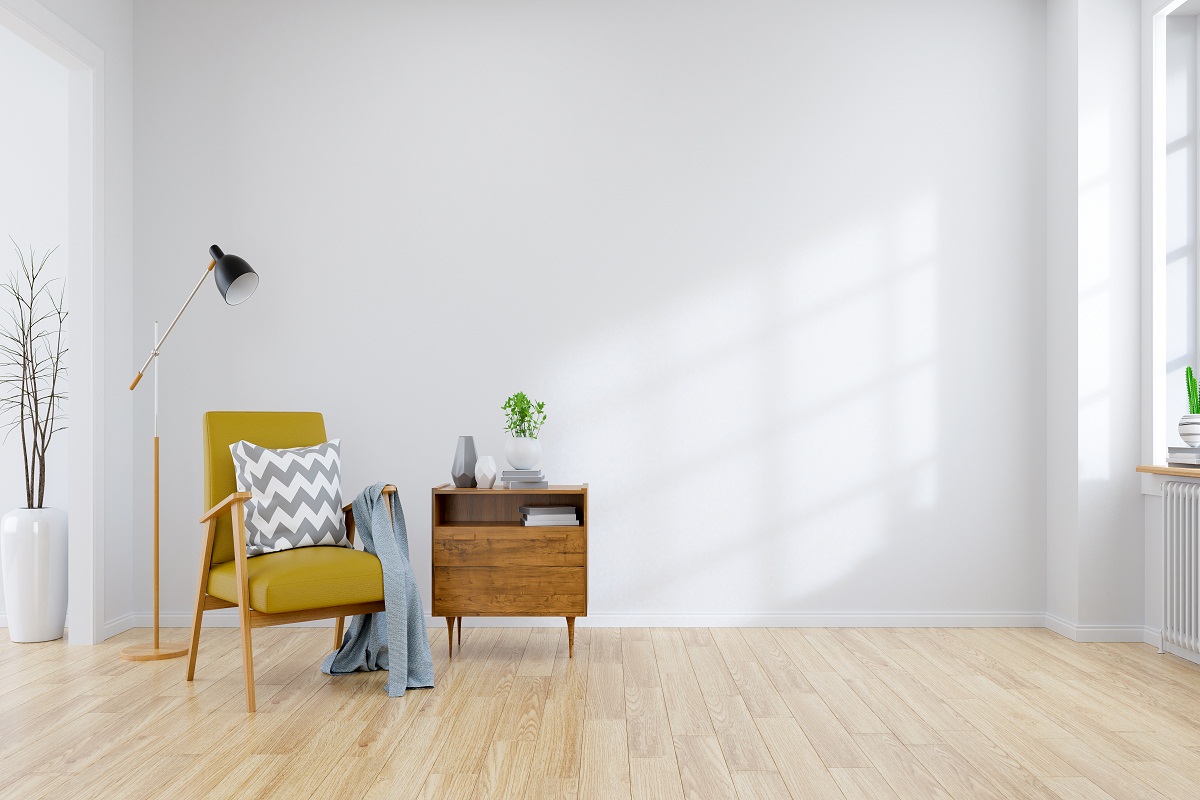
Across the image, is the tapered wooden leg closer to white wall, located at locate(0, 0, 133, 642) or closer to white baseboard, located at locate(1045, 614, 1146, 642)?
white wall, located at locate(0, 0, 133, 642)

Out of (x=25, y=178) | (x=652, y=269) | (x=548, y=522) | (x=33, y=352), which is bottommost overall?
(x=548, y=522)

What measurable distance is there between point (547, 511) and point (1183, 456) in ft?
8.40

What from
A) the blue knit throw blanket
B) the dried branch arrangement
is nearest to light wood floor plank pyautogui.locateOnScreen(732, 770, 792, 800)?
the blue knit throw blanket

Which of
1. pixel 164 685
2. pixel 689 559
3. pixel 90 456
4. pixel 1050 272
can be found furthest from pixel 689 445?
pixel 90 456

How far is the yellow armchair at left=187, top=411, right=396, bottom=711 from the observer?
2908mm

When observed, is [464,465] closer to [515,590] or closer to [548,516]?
[548,516]

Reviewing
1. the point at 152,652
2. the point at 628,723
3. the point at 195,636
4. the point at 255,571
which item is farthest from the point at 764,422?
the point at 152,652

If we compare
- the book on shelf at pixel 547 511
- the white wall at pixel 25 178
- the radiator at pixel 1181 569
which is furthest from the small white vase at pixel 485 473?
the radiator at pixel 1181 569

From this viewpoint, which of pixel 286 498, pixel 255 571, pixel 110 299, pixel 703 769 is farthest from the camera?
pixel 110 299

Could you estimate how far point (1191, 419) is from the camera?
3.48m

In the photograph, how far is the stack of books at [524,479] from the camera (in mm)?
3641

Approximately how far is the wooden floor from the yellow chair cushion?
1.10 ft

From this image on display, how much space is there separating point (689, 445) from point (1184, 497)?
200 centimetres

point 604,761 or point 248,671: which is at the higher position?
point 248,671
